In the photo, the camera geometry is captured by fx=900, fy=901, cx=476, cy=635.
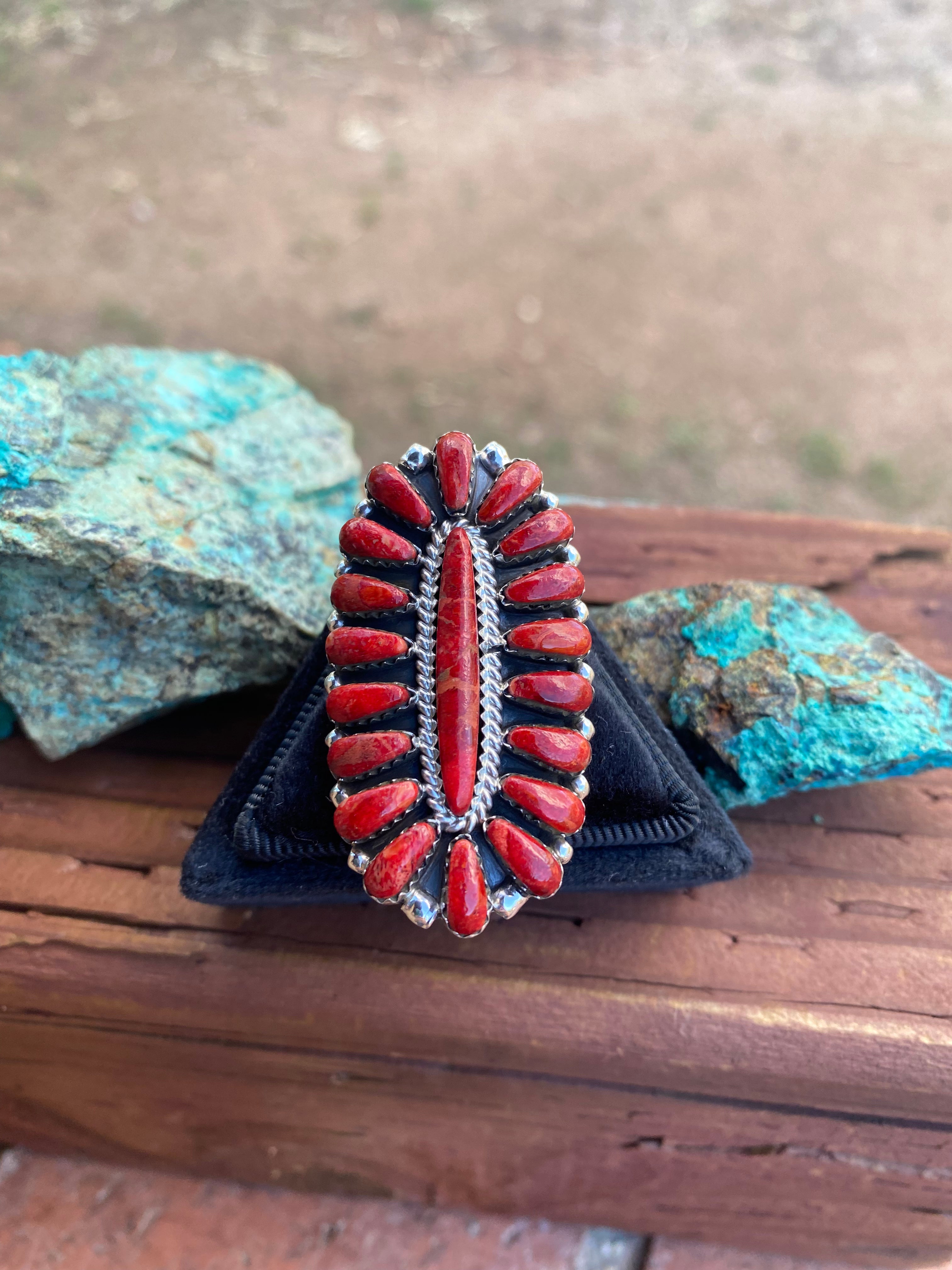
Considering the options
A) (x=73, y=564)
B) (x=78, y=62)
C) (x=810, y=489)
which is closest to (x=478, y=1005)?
(x=73, y=564)

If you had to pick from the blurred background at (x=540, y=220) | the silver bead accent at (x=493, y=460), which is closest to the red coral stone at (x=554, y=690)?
the silver bead accent at (x=493, y=460)

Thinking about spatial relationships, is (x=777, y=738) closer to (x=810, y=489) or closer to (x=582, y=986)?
(x=582, y=986)

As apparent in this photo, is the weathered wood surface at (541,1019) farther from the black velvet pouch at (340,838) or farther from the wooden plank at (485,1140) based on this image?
the black velvet pouch at (340,838)

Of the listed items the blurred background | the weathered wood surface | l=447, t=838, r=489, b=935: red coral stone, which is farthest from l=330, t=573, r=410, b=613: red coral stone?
the blurred background

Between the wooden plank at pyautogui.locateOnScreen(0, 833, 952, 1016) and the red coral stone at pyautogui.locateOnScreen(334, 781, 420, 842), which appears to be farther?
the wooden plank at pyautogui.locateOnScreen(0, 833, 952, 1016)

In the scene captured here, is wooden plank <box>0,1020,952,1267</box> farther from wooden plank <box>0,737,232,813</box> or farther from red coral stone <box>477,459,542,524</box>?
red coral stone <box>477,459,542,524</box>

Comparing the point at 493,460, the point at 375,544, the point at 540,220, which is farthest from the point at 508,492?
the point at 540,220
